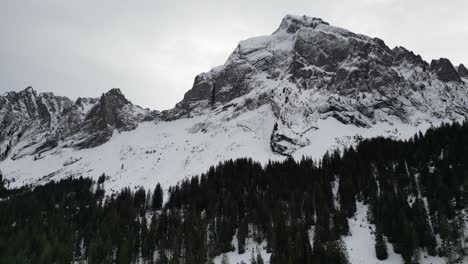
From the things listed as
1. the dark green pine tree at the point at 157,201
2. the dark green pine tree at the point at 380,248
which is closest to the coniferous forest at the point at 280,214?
the dark green pine tree at the point at 380,248

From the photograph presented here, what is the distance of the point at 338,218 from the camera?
90938mm

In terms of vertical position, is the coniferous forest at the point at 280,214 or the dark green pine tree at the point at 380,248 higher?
the coniferous forest at the point at 280,214

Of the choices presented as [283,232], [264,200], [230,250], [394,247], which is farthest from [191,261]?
[394,247]

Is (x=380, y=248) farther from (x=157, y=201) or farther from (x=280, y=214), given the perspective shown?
(x=157, y=201)

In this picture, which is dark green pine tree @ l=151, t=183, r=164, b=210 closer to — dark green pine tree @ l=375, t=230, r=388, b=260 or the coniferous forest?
the coniferous forest

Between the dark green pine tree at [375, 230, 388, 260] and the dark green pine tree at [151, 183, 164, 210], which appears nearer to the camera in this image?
the dark green pine tree at [375, 230, 388, 260]

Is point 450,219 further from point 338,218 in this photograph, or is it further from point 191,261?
point 191,261

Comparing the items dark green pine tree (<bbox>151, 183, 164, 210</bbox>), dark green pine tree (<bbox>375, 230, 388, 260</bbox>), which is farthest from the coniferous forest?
dark green pine tree (<bbox>151, 183, 164, 210</bbox>)

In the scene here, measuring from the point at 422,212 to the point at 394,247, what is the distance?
39.5 feet

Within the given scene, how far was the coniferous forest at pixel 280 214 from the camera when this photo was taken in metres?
79.0

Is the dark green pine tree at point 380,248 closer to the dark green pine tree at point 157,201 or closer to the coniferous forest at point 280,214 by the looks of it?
the coniferous forest at point 280,214

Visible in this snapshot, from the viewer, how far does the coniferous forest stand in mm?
79000

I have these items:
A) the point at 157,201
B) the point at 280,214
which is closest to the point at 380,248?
the point at 280,214

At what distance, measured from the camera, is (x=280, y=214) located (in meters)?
98.8
